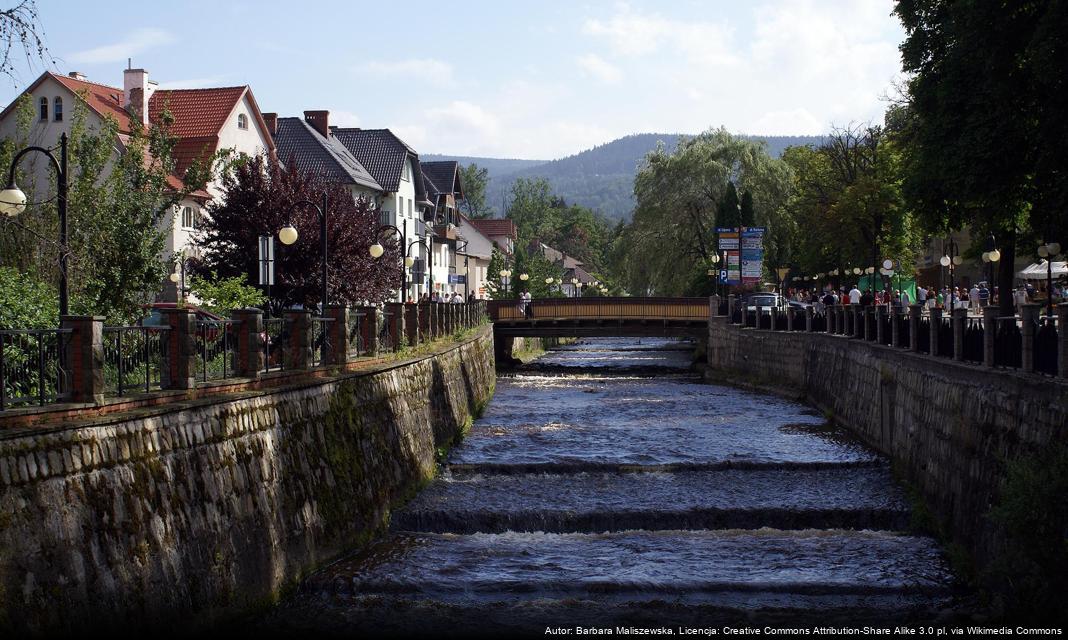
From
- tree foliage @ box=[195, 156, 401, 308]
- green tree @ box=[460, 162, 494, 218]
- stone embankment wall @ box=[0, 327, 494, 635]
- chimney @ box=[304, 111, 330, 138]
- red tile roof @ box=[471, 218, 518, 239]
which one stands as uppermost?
green tree @ box=[460, 162, 494, 218]

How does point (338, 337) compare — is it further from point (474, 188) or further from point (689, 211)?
point (474, 188)

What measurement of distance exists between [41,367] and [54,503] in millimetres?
1325

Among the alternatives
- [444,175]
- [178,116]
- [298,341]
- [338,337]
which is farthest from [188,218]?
[444,175]

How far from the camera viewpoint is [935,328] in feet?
76.8

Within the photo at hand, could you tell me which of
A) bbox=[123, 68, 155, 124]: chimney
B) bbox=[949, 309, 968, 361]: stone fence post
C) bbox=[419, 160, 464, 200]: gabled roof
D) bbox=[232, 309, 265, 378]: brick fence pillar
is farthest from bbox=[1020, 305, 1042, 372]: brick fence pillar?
bbox=[419, 160, 464, 200]: gabled roof

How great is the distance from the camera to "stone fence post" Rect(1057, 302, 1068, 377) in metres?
15.4

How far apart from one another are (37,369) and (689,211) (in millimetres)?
67506

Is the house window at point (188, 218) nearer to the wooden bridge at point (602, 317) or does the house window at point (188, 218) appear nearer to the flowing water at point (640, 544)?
the wooden bridge at point (602, 317)

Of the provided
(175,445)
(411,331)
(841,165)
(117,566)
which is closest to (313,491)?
(175,445)

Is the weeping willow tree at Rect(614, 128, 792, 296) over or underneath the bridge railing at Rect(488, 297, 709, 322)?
over

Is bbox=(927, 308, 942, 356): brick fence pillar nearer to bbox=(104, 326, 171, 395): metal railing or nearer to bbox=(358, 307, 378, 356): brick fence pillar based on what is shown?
bbox=(358, 307, 378, 356): brick fence pillar

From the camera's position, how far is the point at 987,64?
25828 mm

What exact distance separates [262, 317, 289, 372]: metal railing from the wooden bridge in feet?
129

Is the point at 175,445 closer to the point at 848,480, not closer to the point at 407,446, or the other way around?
the point at 407,446
